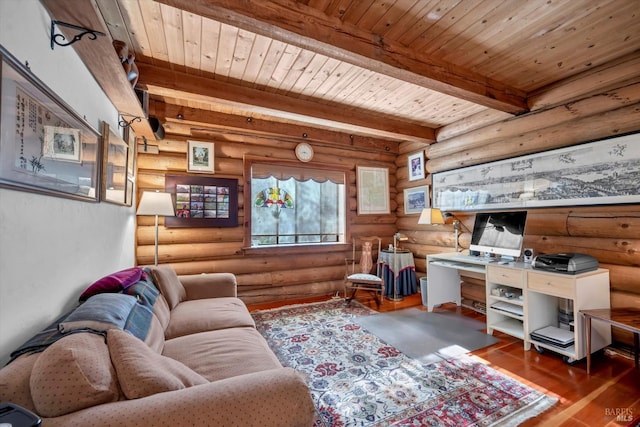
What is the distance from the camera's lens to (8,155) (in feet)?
3.34

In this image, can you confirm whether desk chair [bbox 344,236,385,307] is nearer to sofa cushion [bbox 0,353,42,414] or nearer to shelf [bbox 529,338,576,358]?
shelf [bbox 529,338,576,358]

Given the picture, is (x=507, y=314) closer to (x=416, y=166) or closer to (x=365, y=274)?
(x=365, y=274)

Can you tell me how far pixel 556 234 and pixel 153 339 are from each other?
382cm

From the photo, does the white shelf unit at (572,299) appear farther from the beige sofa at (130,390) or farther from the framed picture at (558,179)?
the beige sofa at (130,390)

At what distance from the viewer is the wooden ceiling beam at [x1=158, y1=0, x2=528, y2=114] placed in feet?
5.36

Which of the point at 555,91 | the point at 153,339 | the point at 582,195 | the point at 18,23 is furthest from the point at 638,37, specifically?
the point at 153,339

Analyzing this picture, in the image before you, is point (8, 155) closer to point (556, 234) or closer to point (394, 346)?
point (394, 346)

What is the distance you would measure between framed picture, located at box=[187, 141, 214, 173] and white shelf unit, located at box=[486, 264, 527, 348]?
375 cm

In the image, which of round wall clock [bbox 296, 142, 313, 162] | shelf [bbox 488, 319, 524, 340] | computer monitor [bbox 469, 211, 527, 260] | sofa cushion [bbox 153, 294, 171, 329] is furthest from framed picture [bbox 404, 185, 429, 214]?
sofa cushion [bbox 153, 294, 171, 329]

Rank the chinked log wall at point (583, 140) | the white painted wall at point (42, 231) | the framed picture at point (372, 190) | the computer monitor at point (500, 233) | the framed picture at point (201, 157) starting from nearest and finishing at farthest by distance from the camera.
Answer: the white painted wall at point (42, 231) → the chinked log wall at point (583, 140) → the computer monitor at point (500, 233) → the framed picture at point (201, 157) → the framed picture at point (372, 190)

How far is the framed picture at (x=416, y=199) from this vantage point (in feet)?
14.7

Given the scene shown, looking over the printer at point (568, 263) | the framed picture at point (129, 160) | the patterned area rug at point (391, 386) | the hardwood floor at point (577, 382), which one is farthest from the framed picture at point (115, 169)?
the printer at point (568, 263)

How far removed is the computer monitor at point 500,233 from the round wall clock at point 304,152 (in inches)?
102

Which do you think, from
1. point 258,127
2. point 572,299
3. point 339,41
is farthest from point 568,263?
point 258,127
